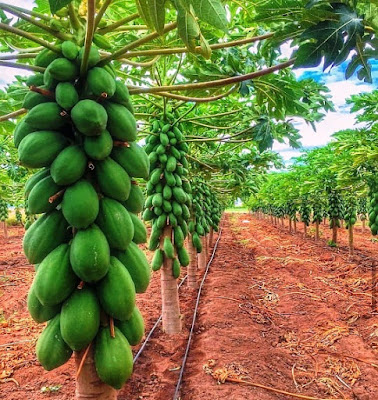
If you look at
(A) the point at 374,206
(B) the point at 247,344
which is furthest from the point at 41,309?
(A) the point at 374,206

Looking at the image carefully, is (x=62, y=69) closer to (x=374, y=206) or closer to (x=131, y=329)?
(x=131, y=329)

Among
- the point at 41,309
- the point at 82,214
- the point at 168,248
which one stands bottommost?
the point at 168,248

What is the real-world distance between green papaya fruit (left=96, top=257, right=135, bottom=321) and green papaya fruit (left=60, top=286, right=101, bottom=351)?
0.04 m

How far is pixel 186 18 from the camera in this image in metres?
1.16

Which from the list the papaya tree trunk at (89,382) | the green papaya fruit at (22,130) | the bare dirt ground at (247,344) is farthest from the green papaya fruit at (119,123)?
the bare dirt ground at (247,344)

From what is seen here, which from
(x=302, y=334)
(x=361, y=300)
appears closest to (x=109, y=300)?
(x=302, y=334)

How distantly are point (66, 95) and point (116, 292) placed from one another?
75cm

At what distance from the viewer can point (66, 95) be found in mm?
1462

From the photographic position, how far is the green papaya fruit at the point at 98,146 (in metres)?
1.45

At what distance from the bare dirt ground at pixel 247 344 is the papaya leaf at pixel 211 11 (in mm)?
3257

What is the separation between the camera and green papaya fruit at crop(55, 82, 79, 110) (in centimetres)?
146

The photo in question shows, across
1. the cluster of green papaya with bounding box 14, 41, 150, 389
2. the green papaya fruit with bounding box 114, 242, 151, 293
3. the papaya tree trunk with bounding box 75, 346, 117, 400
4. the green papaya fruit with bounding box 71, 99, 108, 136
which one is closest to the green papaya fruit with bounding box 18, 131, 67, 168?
the cluster of green papaya with bounding box 14, 41, 150, 389

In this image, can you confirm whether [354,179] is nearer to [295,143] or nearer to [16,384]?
[295,143]

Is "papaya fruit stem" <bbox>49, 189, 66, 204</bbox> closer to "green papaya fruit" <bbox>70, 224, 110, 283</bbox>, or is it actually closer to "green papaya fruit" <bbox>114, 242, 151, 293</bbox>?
"green papaya fruit" <bbox>70, 224, 110, 283</bbox>
